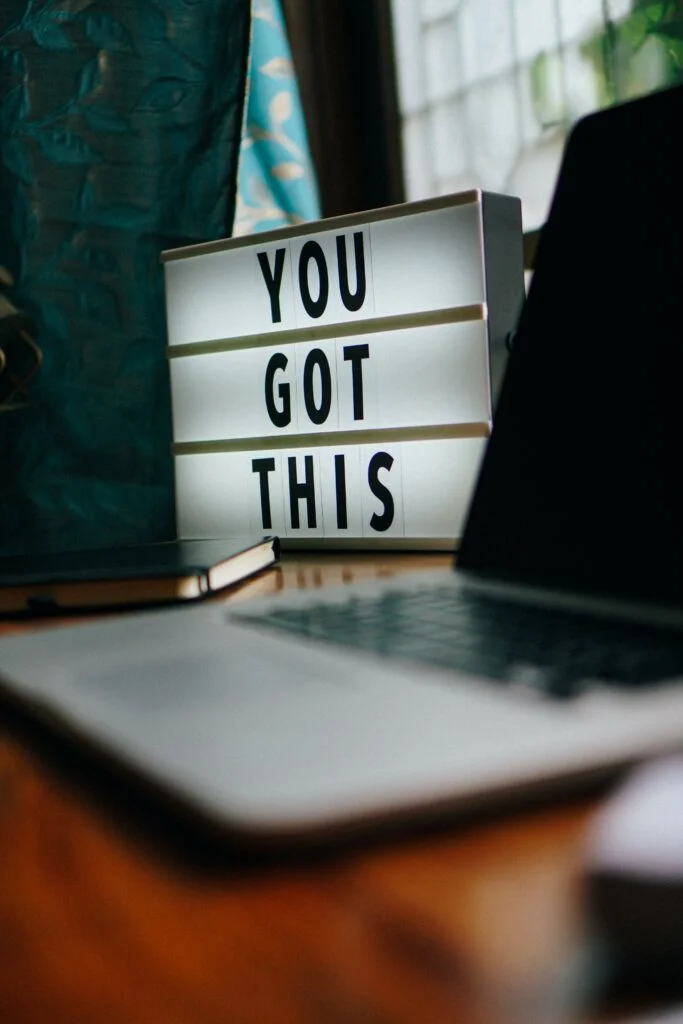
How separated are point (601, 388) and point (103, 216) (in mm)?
841

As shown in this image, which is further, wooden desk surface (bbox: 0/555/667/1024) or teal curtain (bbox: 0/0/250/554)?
teal curtain (bbox: 0/0/250/554)

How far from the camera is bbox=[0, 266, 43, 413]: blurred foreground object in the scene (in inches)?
47.9

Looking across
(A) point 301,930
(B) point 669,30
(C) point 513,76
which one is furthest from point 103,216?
(A) point 301,930

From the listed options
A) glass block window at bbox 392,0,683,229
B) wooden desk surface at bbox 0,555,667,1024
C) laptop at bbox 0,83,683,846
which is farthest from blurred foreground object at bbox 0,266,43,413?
wooden desk surface at bbox 0,555,667,1024

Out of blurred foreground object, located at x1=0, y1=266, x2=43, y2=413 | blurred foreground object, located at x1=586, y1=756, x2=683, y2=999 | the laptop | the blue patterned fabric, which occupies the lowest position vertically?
blurred foreground object, located at x1=586, y1=756, x2=683, y2=999

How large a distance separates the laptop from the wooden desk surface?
0.01m

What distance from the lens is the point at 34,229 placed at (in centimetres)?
126

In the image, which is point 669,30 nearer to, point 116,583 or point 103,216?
point 103,216

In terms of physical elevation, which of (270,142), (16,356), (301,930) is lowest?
(301,930)

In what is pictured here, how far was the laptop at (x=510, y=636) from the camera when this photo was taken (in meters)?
0.30

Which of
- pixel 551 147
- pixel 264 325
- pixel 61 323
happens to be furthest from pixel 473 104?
pixel 61 323

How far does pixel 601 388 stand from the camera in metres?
0.65

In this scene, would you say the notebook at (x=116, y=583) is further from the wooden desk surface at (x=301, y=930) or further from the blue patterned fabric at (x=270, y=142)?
the blue patterned fabric at (x=270, y=142)

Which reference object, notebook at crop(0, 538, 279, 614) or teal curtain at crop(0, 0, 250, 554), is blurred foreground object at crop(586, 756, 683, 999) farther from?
teal curtain at crop(0, 0, 250, 554)
